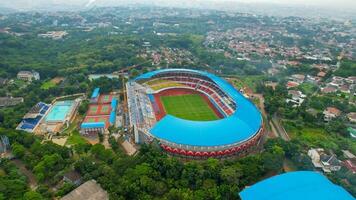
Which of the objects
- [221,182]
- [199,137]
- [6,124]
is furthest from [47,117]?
[221,182]

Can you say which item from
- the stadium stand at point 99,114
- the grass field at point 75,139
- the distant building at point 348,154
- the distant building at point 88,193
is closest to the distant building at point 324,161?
the distant building at point 348,154

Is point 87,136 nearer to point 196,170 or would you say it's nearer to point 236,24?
point 196,170

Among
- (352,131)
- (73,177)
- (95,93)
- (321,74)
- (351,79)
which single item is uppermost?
(73,177)

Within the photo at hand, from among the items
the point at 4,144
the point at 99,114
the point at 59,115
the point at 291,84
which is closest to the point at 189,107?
the point at 99,114

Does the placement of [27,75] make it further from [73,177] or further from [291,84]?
[291,84]

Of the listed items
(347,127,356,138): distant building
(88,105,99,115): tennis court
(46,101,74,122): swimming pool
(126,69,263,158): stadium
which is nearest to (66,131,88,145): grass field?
(46,101,74,122): swimming pool

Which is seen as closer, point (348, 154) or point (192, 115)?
point (348, 154)

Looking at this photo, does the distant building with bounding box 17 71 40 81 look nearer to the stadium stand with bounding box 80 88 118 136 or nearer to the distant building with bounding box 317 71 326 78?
the stadium stand with bounding box 80 88 118 136
